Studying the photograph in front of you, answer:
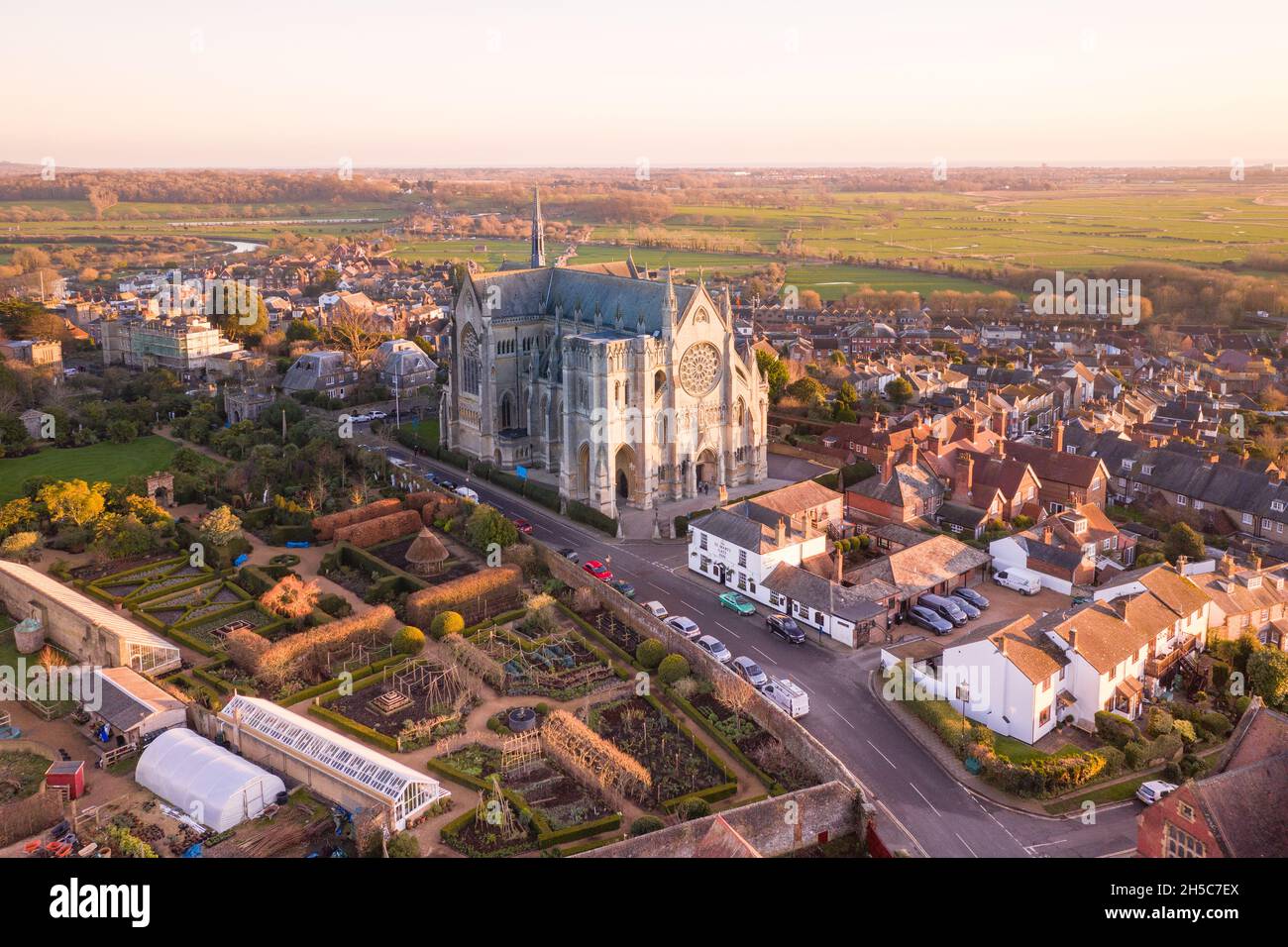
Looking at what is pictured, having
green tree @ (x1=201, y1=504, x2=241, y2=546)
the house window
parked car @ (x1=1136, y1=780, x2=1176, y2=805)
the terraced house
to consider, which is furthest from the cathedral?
the house window

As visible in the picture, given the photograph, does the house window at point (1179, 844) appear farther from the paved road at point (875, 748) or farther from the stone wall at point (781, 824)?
the stone wall at point (781, 824)

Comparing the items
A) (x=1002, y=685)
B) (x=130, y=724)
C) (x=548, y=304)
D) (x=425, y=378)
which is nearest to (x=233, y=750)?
(x=130, y=724)

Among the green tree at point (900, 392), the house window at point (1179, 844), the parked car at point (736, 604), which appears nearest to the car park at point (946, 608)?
the parked car at point (736, 604)

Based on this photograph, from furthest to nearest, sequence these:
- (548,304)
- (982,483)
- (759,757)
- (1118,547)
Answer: (548,304) < (982,483) < (1118,547) < (759,757)

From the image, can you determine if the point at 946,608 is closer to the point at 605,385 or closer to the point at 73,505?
the point at 605,385

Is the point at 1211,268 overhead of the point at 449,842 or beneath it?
overhead

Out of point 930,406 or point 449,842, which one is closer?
point 449,842
